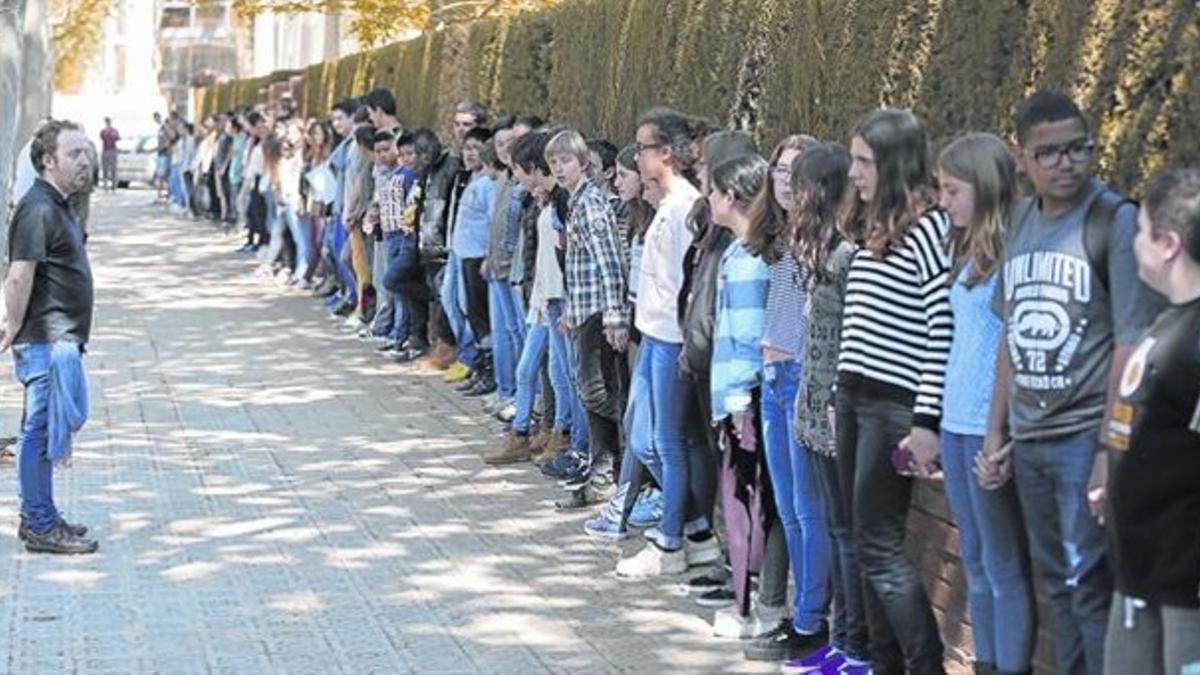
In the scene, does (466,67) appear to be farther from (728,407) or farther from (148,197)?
(148,197)

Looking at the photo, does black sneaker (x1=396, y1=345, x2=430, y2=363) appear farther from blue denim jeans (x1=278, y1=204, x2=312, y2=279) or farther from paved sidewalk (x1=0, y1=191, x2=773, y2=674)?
blue denim jeans (x1=278, y1=204, x2=312, y2=279)

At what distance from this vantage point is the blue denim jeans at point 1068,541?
6.48 metres

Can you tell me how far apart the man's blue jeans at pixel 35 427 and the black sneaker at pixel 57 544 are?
0.14 ft

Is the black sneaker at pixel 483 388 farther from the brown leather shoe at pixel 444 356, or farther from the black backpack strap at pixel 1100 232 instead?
the black backpack strap at pixel 1100 232

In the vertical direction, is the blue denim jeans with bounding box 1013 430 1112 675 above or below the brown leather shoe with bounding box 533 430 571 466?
above

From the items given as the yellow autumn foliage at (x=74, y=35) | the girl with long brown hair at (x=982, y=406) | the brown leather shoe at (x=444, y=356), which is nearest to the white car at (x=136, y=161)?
the yellow autumn foliage at (x=74, y=35)

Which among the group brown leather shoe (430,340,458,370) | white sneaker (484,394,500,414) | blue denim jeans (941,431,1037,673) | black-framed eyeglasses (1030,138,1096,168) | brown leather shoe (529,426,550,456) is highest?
black-framed eyeglasses (1030,138,1096,168)

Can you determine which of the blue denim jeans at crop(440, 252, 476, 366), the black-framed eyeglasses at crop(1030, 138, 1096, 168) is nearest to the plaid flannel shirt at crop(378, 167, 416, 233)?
the blue denim jeans at crop(440, 252, 476, 366)

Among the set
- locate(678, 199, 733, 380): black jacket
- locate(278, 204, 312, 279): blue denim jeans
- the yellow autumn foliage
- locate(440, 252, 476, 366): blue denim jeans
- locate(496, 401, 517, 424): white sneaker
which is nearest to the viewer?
locate(678, 199, 733, 380): black jacket

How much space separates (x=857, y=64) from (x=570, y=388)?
3.61m

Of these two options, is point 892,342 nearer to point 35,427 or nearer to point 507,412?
point 35,427

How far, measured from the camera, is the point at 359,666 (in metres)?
8.76

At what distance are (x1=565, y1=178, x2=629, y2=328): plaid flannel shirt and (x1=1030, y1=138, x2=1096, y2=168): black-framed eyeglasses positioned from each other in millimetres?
5282

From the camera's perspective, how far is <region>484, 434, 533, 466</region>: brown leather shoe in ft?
45.5
